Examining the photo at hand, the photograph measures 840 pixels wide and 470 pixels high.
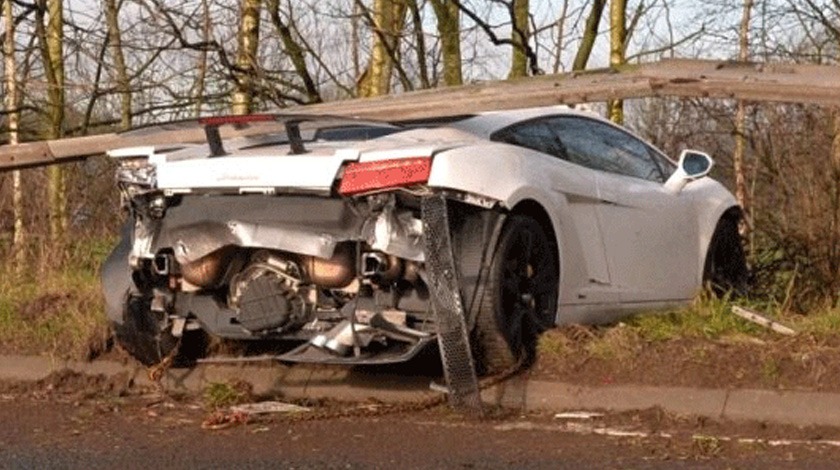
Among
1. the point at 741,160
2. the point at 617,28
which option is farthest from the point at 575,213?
the point at 617,28

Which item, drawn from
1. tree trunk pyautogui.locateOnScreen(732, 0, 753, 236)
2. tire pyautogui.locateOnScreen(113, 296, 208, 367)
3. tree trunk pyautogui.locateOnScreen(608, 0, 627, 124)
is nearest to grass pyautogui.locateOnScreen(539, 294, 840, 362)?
tire pyautogui.locateOnScreen(113, 296, 208, 367)

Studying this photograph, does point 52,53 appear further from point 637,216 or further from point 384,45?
point 637,216

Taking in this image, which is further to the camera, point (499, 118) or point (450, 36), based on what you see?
point (450, 36)

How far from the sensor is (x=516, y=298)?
8.16 metres

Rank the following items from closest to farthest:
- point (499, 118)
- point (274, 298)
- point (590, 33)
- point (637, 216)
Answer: point (274, 298), point (499, 118), point (637, 216), point (590, 33)

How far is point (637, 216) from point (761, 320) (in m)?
1.24

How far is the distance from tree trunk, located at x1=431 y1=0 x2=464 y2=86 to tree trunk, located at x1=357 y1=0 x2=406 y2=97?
0.50 m

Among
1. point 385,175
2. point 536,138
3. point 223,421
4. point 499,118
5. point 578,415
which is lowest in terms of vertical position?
point 578,415

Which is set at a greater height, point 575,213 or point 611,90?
point 611,90

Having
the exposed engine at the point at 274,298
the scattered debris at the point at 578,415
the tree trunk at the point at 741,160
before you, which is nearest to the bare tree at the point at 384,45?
the tree trunk at the point at 741,160

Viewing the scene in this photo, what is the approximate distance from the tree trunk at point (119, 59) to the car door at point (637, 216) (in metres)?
10.0

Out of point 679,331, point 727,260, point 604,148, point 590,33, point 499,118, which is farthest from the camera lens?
point 590,33

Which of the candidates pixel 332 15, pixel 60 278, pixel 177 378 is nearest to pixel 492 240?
pixel 177 378

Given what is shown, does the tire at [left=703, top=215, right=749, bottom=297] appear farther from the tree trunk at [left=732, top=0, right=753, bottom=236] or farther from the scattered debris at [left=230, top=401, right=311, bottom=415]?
the scattered debris at [left=230, top=401, right=311, bottom=415]
